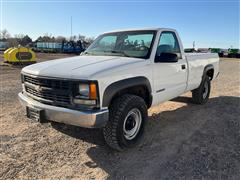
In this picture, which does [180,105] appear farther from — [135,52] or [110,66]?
[110,66]

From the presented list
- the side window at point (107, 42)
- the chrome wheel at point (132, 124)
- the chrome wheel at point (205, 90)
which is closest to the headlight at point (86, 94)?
the chrome wheel at point (132, 124)

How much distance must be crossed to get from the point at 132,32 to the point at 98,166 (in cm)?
270

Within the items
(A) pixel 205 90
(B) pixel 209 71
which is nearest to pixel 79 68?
(A) pixel 205 90

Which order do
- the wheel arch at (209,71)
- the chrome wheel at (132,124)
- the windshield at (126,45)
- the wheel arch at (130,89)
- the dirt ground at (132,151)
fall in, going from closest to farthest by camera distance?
1. the dirt ground at (132,151)
2. the wheel arch at (130,89)
3. the chrome wheel at (132,124)
4. the windshield at (126,45)
5. the wheel arch at (209,71)

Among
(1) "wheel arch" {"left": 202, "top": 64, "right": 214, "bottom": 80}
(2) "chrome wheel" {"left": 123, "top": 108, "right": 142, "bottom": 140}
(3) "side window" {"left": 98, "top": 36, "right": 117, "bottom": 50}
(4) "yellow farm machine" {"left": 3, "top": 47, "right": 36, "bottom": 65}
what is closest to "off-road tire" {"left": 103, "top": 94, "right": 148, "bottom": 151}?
(2) "chrome wheel" {"left": 123, "top": 108, "right": 142, "bottom": 140}

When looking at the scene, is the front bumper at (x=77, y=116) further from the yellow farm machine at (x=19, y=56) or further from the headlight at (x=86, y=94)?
the yellow farm machine at (x=19, y=56)

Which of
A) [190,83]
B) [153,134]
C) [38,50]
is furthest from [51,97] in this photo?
[38,50]

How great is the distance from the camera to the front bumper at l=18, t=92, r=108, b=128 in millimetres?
3245

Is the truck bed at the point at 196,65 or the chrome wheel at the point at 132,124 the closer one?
the chrome wheel at the point at 132,124

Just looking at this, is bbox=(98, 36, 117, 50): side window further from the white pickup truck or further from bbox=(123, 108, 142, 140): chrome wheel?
bbox=(123, 108, 142, 140): chrome wheel

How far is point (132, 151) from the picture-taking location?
398 centimetres

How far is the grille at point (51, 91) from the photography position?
3436 millimetres

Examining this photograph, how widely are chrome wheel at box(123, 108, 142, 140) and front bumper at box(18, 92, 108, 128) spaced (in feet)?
2.10

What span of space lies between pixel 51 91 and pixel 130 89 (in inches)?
49.4
